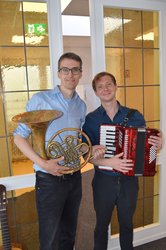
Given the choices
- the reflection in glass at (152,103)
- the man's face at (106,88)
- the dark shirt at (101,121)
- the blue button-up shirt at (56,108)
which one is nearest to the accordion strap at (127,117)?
the dark shirt at (101,121)

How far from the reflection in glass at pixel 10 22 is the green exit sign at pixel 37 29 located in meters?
0.06

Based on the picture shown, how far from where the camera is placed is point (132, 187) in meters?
1.67

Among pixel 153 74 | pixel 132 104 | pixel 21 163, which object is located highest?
pixel 153 74

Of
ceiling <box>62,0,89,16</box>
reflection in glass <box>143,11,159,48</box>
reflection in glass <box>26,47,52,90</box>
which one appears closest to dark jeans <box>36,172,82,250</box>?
reflection in glass <box>26,47,52,90</box>

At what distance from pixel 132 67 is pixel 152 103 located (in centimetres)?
42

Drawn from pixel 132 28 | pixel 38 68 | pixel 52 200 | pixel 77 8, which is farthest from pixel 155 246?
pixel 77 8

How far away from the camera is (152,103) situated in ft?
7.60

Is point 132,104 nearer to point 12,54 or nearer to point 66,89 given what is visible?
point 66,89

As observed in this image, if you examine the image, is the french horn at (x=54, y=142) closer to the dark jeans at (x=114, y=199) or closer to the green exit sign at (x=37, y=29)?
the dark jeans at (x=114, y=199)

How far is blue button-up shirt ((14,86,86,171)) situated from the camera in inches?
56.6

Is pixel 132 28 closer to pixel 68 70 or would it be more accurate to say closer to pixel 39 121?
pixel 68 70

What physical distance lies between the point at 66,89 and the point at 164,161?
1.42 meters

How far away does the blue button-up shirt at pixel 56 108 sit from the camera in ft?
4.72

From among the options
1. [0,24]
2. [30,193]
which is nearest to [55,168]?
[30,193]
